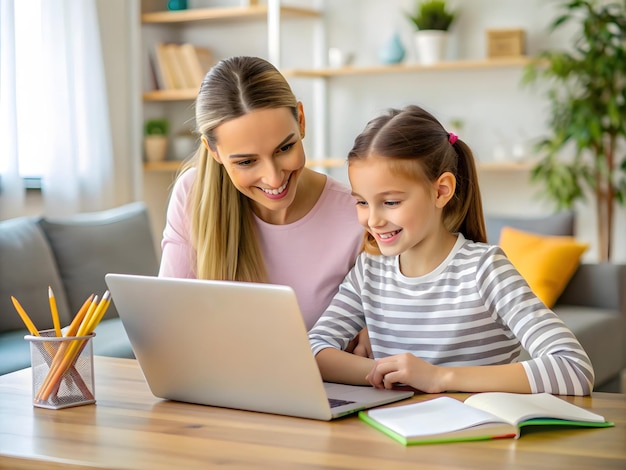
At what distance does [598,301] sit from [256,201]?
2.32 metres

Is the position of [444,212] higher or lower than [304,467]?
higher

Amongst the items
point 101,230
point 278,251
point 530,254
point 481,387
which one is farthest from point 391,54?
point 481,387

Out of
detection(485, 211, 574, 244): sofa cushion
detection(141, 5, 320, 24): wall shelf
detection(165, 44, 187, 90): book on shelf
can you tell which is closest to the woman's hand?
detection(485, 211, 574, 244): sofa cushion

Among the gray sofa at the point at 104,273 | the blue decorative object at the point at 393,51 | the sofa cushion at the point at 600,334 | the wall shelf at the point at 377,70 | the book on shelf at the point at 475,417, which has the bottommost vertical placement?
the sofa cushion at the point at 600,334

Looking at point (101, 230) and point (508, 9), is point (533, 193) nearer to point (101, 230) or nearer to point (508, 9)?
point (508, 9)

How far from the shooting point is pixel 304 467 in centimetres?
105

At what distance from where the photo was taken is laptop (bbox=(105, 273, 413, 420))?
1214 mm

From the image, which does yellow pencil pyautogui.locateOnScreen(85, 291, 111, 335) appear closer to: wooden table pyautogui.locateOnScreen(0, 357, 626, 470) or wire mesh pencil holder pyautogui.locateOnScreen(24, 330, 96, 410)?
wire mesh pencil holder pyautogui.locateOnScreen(24, 330, 96, 410)

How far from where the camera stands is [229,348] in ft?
4.21

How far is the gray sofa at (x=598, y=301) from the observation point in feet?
11.7

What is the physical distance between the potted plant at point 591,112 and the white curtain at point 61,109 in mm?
2006

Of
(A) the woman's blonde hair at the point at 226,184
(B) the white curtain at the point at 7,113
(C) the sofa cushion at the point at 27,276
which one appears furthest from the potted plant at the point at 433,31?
(A) the woman's blonde hair at the point at 226,184

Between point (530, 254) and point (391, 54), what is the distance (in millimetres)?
1312

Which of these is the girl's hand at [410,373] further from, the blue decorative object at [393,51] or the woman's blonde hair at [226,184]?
the blue decorative object at [393,51]
